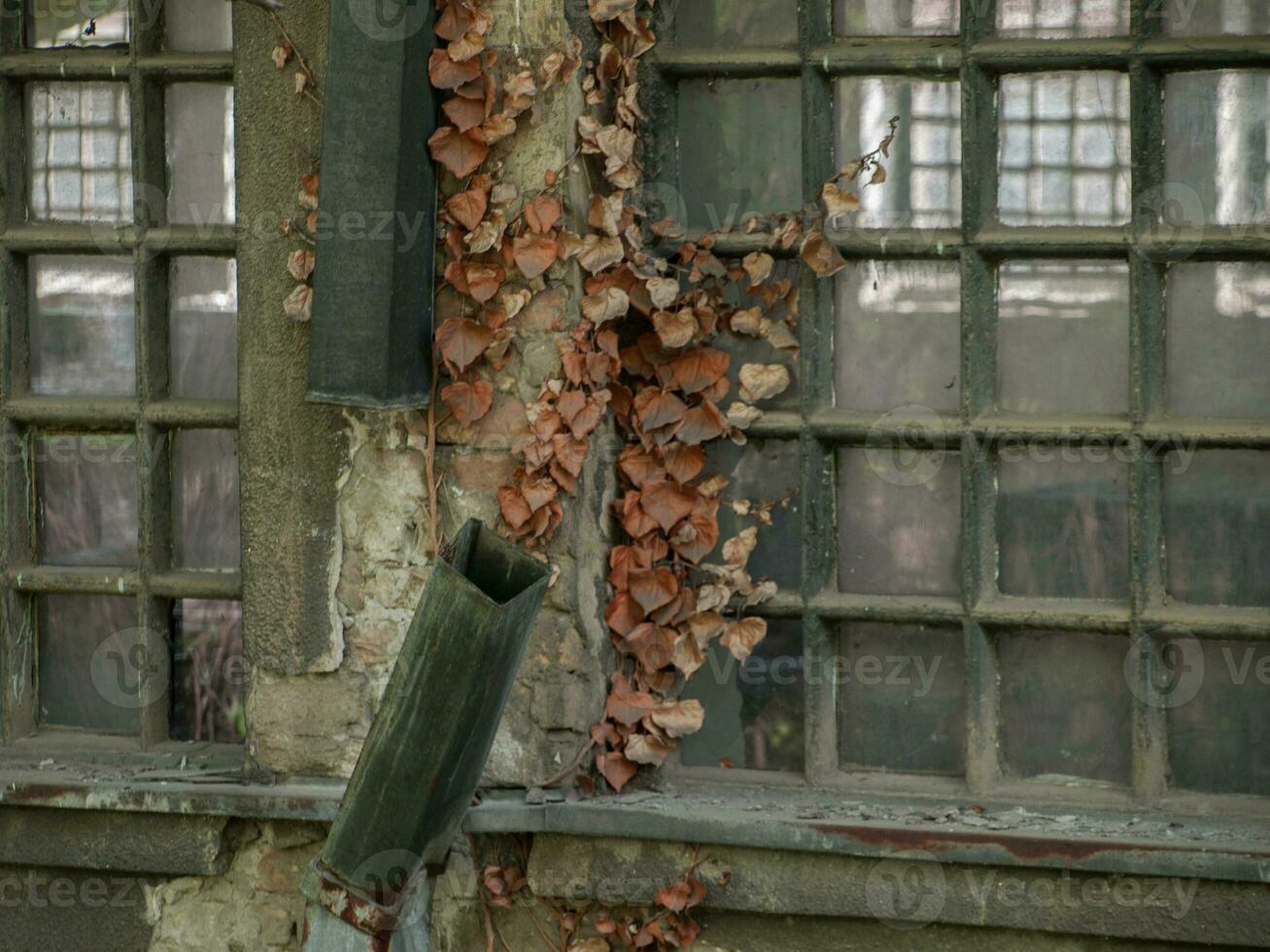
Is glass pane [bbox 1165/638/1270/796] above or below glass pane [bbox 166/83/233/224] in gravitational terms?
below

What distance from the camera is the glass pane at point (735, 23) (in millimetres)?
2645

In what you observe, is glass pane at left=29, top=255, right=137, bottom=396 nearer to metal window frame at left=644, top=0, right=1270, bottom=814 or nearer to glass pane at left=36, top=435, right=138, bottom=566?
glass pane at left=36, top=435, right=138, bottom=566

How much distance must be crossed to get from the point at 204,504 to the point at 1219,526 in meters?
1.85

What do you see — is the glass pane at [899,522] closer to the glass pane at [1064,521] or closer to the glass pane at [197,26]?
the glass pane at [1064,521]

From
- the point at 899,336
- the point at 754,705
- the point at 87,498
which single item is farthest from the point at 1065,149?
the point at 87,498

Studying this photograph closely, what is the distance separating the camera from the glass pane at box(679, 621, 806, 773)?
8.87ft

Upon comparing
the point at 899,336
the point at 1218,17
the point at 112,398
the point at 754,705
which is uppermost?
the point at 1218,17

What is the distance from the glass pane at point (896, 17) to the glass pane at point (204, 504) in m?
1.41

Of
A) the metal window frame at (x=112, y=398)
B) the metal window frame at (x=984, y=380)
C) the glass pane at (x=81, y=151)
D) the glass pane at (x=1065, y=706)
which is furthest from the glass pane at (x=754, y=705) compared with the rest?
the glass pane at (x=81, y=151)

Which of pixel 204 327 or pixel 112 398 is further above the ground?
pixel 204 327

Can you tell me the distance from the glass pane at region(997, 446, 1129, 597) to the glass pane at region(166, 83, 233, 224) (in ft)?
5.05

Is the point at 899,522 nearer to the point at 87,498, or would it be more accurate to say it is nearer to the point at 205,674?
the point at 205,674

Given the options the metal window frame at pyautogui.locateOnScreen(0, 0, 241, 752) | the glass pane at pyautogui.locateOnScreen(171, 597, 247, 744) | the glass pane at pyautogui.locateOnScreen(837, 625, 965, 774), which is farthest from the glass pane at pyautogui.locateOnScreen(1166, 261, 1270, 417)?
the glass pane at pyautogui.locateOnScreen(171, 597, 247, 744)

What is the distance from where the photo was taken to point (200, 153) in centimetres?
286
